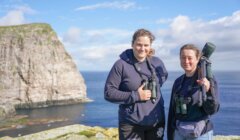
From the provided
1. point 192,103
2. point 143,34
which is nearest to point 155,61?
point 143,34

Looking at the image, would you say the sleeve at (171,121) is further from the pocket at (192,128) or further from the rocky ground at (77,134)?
the rocky ground at (77,134)

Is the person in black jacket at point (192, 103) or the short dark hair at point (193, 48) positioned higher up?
the short dark hair at point (193, 48)

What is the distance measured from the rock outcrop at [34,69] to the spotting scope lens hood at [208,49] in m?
97.2

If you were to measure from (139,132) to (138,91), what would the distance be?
82 cm

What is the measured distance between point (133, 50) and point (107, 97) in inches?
38.9

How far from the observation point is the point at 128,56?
6.81 meters

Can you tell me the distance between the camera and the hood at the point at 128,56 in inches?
265

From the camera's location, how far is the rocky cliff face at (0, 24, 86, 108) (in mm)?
101500

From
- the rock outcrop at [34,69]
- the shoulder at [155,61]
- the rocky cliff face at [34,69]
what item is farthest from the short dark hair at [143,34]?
the rocky cliff face at [34,69]

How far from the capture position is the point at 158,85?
6.86 m

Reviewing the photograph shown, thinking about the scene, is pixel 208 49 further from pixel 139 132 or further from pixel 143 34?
pixel 139 132

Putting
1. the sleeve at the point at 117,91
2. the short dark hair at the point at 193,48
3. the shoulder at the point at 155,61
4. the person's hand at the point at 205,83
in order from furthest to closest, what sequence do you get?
the shoulder at the point at 155,61 → the sleeve at the point at 117,91 → the short dark hair at the point at 193,48 → the person's hand at the point at 205,83

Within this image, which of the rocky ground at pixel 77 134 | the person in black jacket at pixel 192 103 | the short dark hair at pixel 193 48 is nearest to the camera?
the person in black jacket at pixel 192 103

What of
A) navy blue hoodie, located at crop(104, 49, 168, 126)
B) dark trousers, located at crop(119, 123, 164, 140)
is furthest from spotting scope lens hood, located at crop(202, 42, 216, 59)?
dark trousers, located at crop(119, 123, 164, 140)
